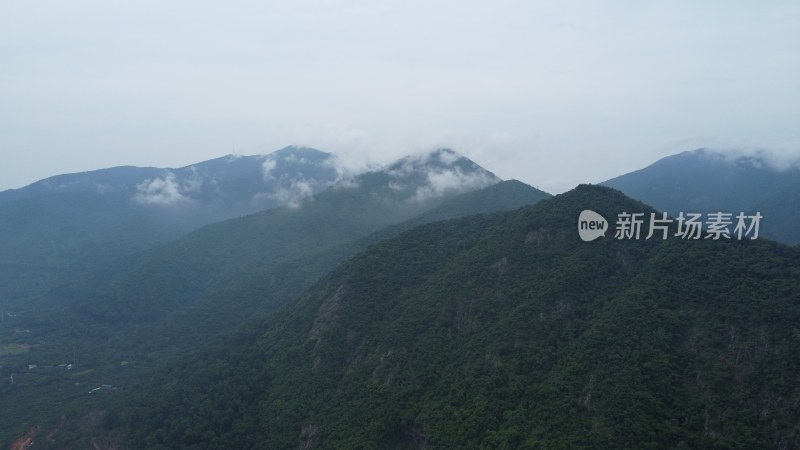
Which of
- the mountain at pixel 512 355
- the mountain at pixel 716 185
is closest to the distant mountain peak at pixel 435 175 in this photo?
the mountain at pixel 716 185

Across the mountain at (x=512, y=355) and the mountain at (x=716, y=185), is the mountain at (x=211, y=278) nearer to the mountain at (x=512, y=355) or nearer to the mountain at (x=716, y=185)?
the mountain at (x=512, y=355)

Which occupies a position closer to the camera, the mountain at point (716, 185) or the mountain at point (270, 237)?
the mountain at point (270, 237)

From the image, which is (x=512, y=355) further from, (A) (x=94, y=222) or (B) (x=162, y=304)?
(A) (x=94, y=222)

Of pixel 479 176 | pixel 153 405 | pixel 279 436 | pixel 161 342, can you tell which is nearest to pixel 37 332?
pixel 161 342

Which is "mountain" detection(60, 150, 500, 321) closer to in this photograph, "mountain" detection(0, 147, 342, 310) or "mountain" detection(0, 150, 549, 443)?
"mountain" detection(0, 150, 549, 443)

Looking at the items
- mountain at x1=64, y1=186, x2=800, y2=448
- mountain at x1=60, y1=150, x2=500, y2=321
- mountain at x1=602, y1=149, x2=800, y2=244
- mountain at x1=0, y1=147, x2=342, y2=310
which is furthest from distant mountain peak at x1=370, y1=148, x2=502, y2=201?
mountain at x1=64, y1=186, x2=800, y2=448

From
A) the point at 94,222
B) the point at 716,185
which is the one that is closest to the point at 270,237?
the point at 94,222
